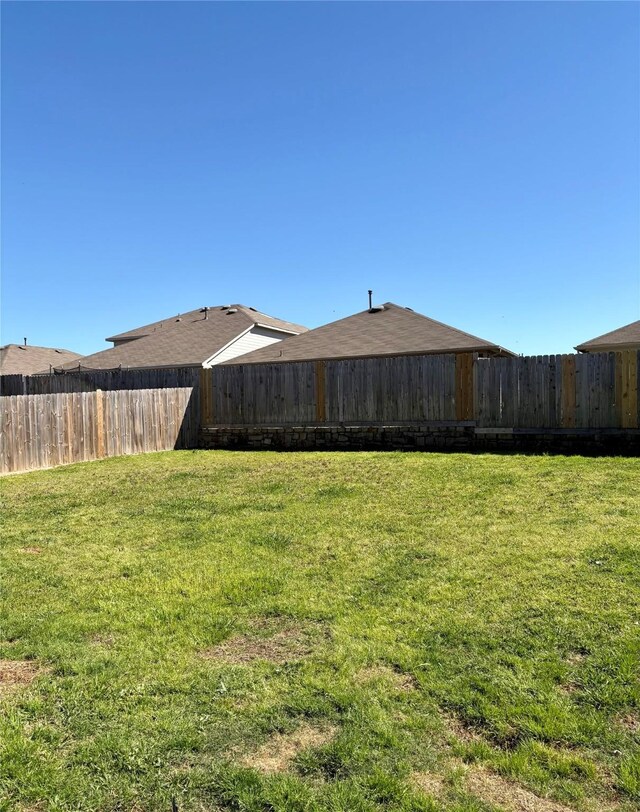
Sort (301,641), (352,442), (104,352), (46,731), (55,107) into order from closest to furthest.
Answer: (46,731)
(301,641)
(55,107)
(352,442)
(104,352)

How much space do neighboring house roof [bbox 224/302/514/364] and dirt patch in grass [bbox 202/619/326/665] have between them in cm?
1242

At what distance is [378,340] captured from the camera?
652 inches

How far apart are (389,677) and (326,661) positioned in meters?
0.35

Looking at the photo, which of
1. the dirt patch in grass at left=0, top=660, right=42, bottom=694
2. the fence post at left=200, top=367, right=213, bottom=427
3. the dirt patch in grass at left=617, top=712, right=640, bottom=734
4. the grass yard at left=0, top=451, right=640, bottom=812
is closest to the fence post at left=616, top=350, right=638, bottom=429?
the grass yard at left=0, top=451, right=640, bottom=812

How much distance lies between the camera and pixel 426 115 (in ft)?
41.1

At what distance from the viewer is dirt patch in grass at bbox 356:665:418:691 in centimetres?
251

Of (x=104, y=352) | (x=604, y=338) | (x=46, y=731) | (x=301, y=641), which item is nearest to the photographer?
A: (x=46, y=731)

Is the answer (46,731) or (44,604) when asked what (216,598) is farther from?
(46,731)

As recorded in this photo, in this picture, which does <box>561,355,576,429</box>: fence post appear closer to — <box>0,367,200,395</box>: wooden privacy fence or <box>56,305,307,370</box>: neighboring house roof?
<box>0,367,200,395</box>: wooden privacy fence

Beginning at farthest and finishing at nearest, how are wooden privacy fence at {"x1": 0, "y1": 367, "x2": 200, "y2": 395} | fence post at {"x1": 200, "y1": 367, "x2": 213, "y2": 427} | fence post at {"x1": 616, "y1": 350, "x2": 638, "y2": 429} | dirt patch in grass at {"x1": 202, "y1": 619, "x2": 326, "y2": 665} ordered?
wooden privacy fence at {"x1": 0, "y1": 367, "x2": 200, "y2": 395}, fence post at {"x1": 200, "y1": 367, "x2": 213, "y2": 427}, fence post at {"x1": 616, "y1": 350, "x2": 638, "y2": 429}, dirt patch in grass at {"x1": 202, "y1": 619, "x2": 326, "y2": 665}

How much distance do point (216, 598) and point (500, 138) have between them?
13107mm

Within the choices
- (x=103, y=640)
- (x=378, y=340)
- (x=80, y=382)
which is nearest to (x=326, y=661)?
(x=103, y=640)

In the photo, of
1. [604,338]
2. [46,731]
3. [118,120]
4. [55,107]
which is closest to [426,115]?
[118,120]

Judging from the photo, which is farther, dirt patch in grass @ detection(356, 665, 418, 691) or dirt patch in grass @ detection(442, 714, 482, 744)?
dirt patch in grass @ detection(356, 665, 418, 691)
